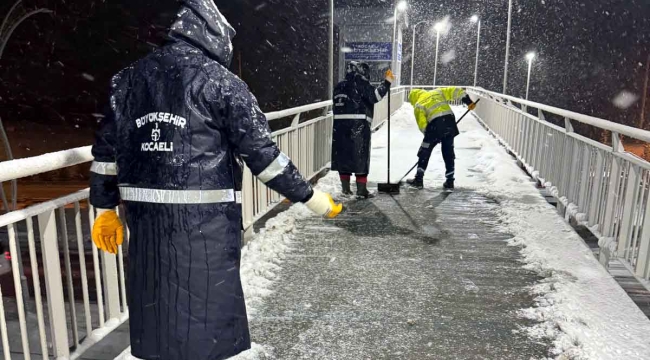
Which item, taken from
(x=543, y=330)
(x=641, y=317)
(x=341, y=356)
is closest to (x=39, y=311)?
(x=341, y=356)

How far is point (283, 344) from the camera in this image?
3.19 m

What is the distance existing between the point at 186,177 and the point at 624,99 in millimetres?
94555

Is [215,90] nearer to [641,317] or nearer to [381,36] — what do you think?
[641,317]

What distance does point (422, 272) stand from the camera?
4.35 metres

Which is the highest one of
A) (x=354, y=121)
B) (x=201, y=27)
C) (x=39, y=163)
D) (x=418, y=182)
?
(x=201, y=27)

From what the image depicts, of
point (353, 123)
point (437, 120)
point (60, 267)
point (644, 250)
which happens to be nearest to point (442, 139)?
point (437, 120)

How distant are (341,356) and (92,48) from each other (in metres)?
82.1

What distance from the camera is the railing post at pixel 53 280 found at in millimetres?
2490

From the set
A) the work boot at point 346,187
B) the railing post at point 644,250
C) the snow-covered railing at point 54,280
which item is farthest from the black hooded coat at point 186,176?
the work boot at point 346,187

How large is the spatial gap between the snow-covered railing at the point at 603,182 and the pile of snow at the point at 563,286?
0.24 m

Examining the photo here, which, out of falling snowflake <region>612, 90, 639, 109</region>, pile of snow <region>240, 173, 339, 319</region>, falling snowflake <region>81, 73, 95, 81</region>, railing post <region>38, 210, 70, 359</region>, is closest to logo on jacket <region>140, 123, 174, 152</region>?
railing post <region>38, 210, 70, 359</region>

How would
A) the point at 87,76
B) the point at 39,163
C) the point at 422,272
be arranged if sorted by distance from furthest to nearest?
the point at 87,76
the point at 422,272
the point at 39,163

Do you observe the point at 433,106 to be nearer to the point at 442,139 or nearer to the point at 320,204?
the point at 442,139

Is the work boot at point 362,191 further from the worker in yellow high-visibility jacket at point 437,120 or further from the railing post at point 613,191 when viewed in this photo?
the railing post at point 613,191
